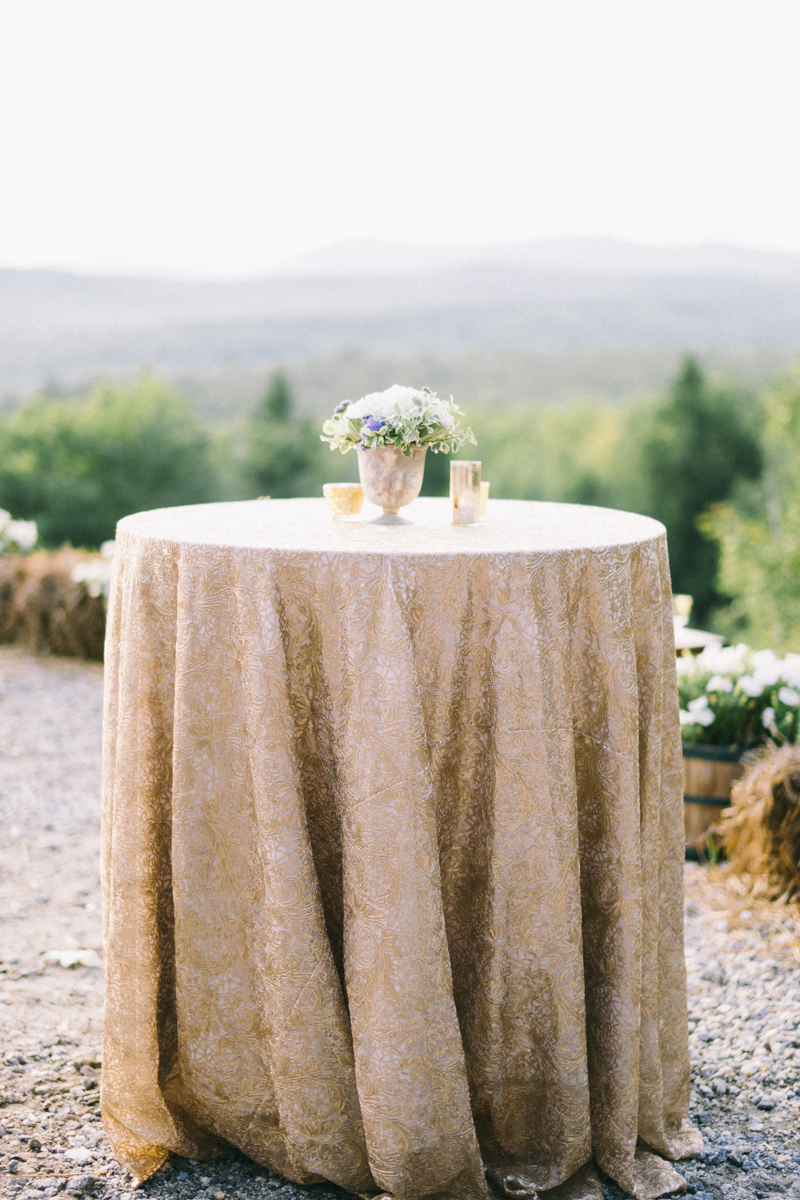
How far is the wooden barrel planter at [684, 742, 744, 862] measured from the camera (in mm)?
3859

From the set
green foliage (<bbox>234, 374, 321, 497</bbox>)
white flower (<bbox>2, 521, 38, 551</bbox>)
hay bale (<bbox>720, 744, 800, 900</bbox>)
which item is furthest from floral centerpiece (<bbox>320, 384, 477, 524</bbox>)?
green foliage (<bbox>234, 374, 321, 497</bbox>)

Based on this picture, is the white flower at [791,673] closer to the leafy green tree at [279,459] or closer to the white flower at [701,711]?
the white flower at [701,711]

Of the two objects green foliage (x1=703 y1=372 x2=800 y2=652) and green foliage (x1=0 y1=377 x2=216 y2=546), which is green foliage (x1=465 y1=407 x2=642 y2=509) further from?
green foliage (x1=703 y1=372 x2=800 y2=652)

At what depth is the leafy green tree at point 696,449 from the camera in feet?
106

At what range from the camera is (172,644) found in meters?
2.01

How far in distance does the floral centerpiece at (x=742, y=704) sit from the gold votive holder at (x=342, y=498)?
1940 millimetres

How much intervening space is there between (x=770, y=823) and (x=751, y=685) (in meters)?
0.56

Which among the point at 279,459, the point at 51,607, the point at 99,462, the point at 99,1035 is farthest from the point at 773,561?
the point at 99,462

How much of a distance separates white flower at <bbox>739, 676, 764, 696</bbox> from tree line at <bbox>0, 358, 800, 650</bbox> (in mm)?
16742

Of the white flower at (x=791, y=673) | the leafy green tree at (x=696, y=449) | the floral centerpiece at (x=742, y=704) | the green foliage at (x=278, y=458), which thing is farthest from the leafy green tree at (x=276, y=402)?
the white flower at (x=791, y=673)

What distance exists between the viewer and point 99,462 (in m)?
39.8

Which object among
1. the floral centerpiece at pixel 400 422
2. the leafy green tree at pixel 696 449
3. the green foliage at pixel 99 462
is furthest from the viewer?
the green foliage at pixel 99 462

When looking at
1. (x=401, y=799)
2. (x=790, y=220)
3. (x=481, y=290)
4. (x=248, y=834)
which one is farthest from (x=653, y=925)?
(x=481, y=290)

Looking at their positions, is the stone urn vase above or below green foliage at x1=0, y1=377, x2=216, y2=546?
above
